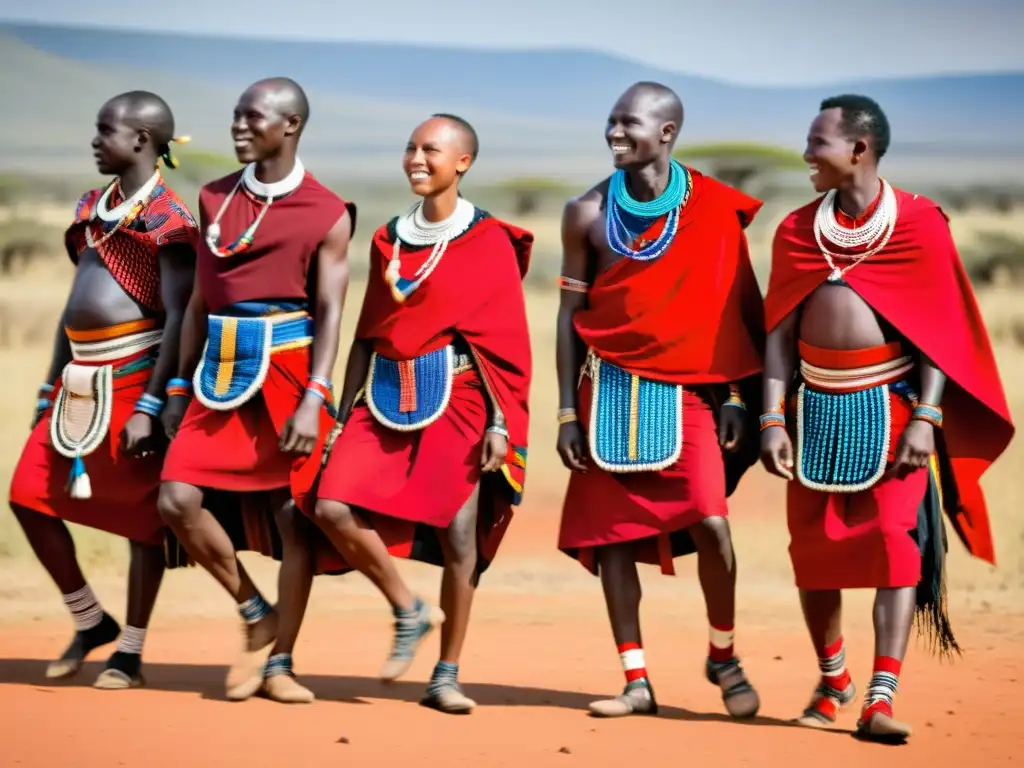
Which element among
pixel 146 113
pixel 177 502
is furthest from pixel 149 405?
pixel 146 113

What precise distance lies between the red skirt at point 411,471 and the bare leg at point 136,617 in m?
0.84

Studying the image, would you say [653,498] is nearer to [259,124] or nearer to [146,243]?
[259,124]

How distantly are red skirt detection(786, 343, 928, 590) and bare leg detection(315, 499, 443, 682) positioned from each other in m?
1.49

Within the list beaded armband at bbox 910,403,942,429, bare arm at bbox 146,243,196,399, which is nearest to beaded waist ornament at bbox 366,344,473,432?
bare arm at bbox 146,243,196,399

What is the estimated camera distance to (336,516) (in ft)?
24.6

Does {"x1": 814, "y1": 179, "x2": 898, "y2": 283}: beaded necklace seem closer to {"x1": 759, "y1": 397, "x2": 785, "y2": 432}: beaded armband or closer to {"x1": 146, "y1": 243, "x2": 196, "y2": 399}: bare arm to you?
{"x1": 759, "y1": 397, "x2": 785, "y2": 432}: beaded armband

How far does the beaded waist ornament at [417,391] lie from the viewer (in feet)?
25.1

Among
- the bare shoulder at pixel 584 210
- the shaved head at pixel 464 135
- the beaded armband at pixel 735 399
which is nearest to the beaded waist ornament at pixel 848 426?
the beaded armband at pixel 735 399

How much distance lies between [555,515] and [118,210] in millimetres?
7656

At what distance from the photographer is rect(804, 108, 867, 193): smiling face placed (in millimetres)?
7441

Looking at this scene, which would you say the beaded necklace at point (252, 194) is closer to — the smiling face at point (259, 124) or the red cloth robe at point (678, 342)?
the smiling face at point (259, 124)

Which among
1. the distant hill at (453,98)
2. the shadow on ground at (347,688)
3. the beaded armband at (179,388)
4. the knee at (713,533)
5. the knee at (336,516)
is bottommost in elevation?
the shadow on ground at (347,688)

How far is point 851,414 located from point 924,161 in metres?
57.8

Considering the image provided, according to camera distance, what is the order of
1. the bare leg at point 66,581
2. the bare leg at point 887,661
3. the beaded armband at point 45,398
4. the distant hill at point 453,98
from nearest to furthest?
the bare leg at point 887,661, the bare leg at point 66,581, the beaded armband at point 45,398, the distant hill at point 453,98
